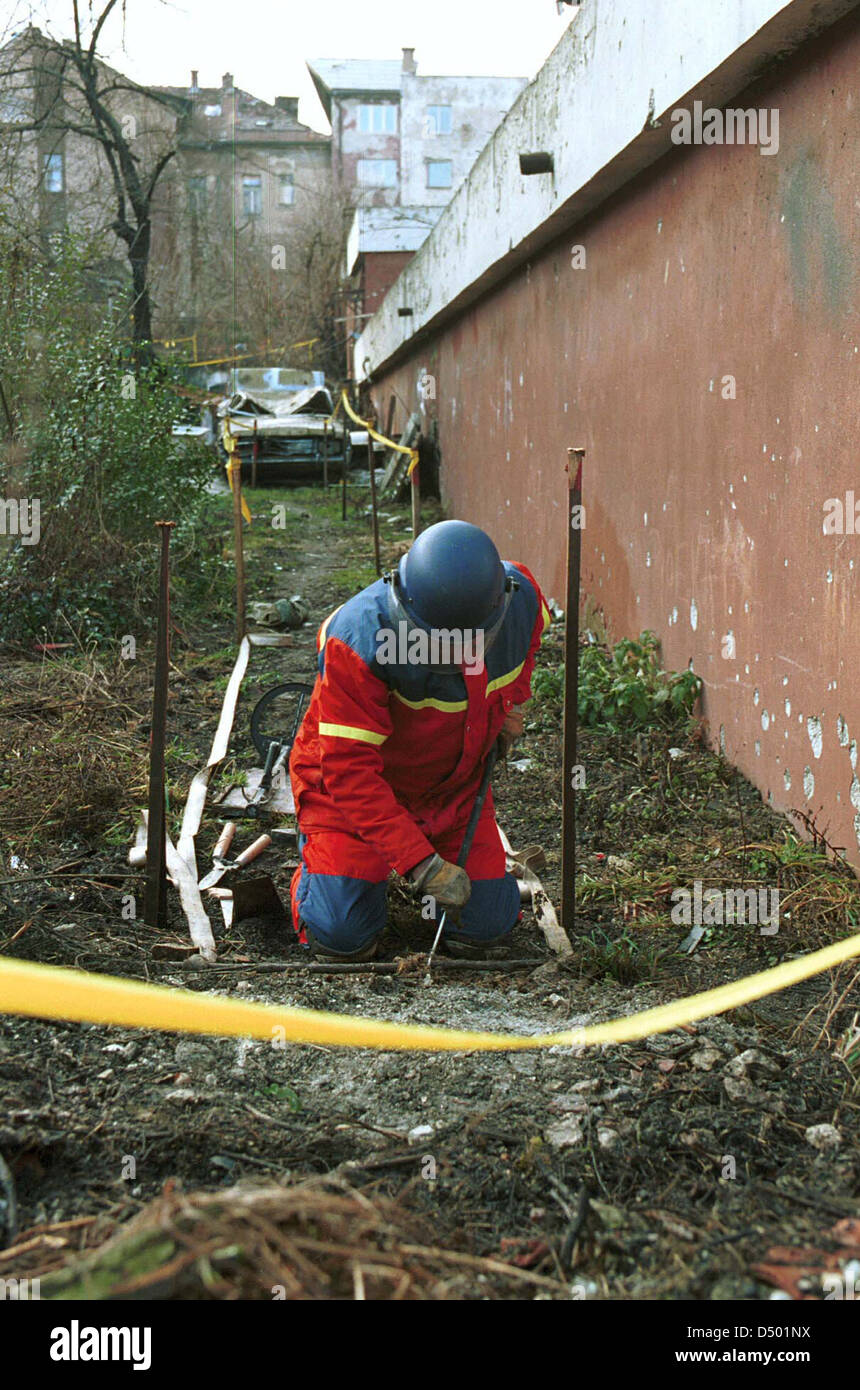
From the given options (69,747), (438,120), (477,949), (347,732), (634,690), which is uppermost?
(438,120)

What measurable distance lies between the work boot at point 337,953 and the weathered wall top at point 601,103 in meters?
3.40

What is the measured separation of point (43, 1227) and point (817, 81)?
13.4ft

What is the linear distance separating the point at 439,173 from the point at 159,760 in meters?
41.7

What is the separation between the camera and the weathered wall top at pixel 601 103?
4164 mm

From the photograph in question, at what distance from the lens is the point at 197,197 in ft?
90.9

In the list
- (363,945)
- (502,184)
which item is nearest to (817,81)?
(363,945)

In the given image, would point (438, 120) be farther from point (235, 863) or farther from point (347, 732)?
point (347, 732)

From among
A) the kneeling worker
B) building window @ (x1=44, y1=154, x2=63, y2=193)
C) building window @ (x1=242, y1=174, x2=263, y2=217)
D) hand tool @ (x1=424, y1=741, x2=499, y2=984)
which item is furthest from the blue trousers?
building window @ (x1=242, y1=174, x2=263, y2=217)

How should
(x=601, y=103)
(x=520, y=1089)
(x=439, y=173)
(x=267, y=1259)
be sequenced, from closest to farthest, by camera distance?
(x=267, y=1259), (x=520, y=1089), (x=601, y=103), (x=439, y=173)

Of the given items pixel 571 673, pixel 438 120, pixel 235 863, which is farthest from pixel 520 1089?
pixel 438 120

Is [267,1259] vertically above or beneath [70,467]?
beneath

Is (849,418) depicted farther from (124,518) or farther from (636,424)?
(124,518)

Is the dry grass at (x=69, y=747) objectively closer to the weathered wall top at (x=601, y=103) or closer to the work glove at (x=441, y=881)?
the work glove at (x=441, y=881)

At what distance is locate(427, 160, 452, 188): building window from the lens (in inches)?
1602
